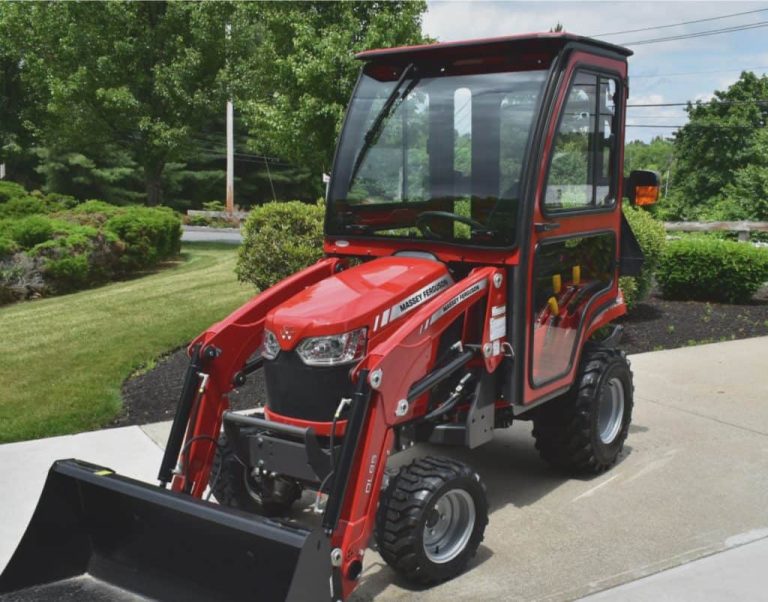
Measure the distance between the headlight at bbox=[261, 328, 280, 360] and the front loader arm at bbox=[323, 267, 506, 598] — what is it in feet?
1.77

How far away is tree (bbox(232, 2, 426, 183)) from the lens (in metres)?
13.9

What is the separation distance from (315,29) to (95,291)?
Result: 5.81 meters

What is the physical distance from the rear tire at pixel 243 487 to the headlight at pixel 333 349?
0.68m

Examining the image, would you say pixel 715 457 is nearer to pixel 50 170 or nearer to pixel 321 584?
pixel 321 584

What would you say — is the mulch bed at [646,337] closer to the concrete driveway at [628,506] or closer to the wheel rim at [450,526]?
the concrete driveway at [628,506]

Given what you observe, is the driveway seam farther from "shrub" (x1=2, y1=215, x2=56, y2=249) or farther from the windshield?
"shrub" (x1=2, y1=215, x2=56, y2=249)

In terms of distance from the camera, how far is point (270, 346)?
407cm

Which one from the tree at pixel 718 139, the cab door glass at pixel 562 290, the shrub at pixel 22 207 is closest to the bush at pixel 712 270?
the cab door glass at pixel 562 290

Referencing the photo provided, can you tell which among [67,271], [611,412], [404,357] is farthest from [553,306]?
[67,271]

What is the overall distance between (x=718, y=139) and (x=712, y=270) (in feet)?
139

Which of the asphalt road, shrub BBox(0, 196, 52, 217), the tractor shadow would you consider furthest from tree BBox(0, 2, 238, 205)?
the tractor shadow

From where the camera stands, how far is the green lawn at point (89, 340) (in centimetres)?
634

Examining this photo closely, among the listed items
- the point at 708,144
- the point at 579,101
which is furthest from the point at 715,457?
the point at 708,144

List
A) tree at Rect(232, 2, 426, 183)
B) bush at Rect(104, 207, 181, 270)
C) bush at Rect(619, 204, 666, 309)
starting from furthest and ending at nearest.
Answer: bush at Rect(104, 207, 181, 270), tree at Rect(232, 2, 426, 183), bush at Rect(619, 204, 666, 309)
